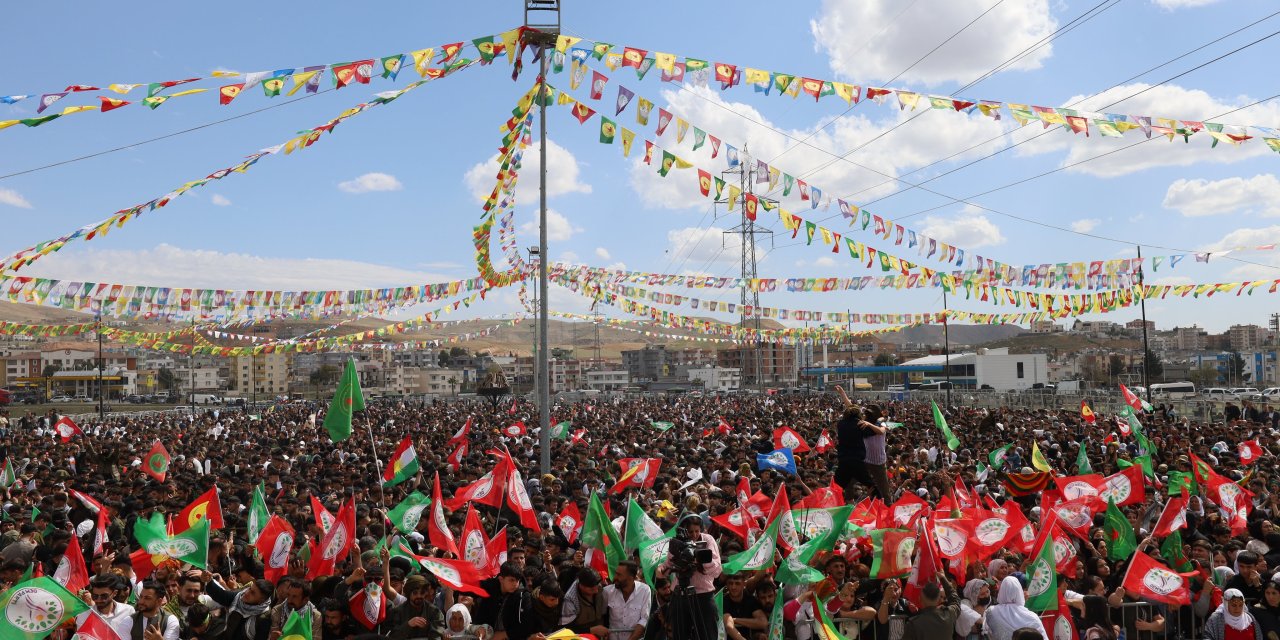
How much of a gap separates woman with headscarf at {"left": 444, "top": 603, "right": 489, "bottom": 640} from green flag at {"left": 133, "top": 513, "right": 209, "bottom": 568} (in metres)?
2.98

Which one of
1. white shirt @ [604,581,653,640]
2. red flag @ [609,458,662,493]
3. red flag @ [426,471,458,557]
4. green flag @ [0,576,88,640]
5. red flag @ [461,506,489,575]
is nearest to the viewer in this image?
green flag @ [0,576,88,640]

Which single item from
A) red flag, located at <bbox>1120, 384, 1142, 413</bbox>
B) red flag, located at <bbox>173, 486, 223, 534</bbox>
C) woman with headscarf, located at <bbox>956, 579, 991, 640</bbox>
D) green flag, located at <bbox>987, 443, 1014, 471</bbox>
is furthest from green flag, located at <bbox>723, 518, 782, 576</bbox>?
red flag, located at <bbox>1120, 384, 1142, 413</bbox>

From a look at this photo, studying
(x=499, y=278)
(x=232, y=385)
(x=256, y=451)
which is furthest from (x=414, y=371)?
(x=256, y=451)

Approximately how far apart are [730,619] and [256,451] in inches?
667

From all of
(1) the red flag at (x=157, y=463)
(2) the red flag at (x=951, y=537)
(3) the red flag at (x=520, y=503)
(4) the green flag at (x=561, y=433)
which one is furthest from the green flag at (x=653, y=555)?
(4) the green flag at (x=561, y=433)

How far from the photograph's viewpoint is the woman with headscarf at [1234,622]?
22.4 ft

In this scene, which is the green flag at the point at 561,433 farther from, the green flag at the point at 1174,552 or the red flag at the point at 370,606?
the red flag at the point at 370,606

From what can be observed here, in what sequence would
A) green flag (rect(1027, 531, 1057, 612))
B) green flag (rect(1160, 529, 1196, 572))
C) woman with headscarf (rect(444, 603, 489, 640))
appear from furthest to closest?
green flag (rect(1160, 529, 1196, 572)) < green flag (rect(1027, 531, 1057, 612)) < woman with headscarf (rect(444, 603, 489, 640))

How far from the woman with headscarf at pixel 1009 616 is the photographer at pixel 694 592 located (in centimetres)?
186

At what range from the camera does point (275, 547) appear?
8359mm

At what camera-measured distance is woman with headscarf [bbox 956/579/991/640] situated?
6.62 meters

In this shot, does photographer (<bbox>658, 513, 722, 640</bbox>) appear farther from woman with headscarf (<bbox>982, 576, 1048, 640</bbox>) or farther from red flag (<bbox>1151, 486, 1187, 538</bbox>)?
red flag (<bbox>1151, 486, 1187, 538</bbox>)

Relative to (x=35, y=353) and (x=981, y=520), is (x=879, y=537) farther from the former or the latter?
(x=35, y=353)

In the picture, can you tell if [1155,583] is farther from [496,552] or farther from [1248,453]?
[1248,453]
